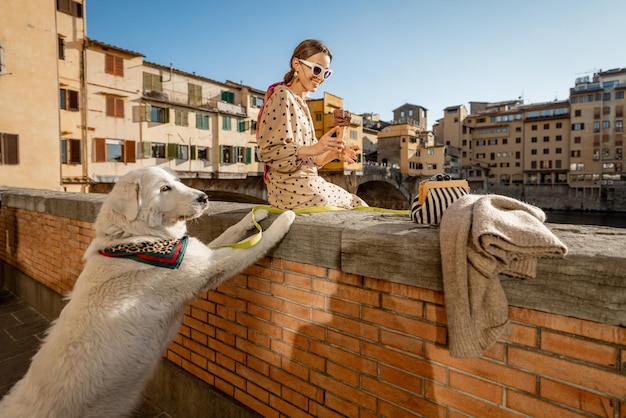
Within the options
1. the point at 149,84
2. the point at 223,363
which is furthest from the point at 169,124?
the point at 223,363

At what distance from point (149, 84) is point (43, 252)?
27960mm

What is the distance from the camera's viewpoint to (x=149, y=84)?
29.5 meters

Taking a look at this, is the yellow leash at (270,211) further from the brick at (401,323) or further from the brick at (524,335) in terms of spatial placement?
the brick at (524,335)

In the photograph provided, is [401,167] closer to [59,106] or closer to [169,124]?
[169,124]

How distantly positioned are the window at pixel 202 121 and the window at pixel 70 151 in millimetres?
10437

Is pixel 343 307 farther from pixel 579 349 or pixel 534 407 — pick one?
pixel 579 349

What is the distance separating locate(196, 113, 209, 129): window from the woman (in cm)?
3118

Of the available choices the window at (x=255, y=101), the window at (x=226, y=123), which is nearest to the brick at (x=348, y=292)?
the window at (x=226, y=123)

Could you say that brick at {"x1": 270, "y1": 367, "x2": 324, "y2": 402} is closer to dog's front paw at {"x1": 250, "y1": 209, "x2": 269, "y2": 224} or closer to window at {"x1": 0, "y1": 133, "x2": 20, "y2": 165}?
dog's front paw at {"x1": 250, "y1": 209, "x2": 269, "y2": 224}

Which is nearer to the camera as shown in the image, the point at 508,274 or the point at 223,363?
the point at 508,274

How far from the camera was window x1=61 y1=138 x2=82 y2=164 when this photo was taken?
22.6 metres

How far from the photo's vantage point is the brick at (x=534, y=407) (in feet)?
4.49

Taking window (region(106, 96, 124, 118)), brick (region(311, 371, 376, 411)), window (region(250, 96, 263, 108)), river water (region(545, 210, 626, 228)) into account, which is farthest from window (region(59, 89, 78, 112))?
river water (region(545, 210, 626, 228))

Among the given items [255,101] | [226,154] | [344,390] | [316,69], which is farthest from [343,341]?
[255,101]
